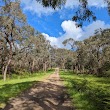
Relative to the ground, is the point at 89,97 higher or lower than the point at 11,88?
lower

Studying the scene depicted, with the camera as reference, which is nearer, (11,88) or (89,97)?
(89,97)

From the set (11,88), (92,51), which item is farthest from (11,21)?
(92,51)

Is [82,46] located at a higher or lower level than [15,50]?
higher

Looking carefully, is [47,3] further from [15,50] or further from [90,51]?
[90,51]

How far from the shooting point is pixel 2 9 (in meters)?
40.9

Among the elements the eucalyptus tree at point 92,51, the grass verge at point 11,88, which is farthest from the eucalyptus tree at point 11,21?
the eucalyptus tree at point 92,51

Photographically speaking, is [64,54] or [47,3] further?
[64,54]

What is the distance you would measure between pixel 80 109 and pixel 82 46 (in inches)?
3069

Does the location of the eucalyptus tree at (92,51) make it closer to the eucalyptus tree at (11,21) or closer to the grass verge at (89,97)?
the eucalyptus tree at (11,21)

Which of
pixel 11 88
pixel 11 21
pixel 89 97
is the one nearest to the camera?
pixel 89 97

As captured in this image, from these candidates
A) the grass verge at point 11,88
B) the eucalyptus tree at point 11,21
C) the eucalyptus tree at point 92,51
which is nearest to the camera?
the grass verge at point 11,88

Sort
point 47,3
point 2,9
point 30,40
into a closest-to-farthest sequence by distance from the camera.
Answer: point 47,3
point 2,9
point 30,40

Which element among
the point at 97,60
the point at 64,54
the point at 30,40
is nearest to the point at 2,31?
the point at 30,40

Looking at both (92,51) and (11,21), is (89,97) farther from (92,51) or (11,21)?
(92,51)
